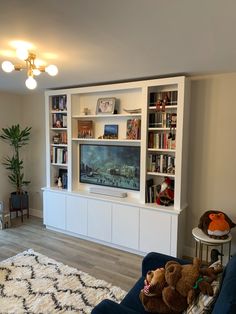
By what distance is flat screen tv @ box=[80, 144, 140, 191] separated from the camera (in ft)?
12.1

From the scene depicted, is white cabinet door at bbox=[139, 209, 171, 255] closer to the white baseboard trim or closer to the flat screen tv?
the flat screen tv

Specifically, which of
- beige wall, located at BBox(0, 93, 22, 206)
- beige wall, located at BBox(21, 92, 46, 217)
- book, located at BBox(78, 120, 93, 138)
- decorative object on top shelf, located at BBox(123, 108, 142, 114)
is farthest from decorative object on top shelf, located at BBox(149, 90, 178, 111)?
beige wall, located at BBox(0, 93, 22, 206)

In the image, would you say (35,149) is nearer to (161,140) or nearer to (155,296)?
(161,140)

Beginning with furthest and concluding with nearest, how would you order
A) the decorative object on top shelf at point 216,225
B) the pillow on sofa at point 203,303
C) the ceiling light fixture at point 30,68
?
the decorative object on top shelf at point 216,225
the ceiling light fixture at point 30,68
the pillow on sofa at point 203,303

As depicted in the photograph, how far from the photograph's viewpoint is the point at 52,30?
1.82 m

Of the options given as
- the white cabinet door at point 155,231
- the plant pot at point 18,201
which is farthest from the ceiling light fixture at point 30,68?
the plant pot at point 18,201

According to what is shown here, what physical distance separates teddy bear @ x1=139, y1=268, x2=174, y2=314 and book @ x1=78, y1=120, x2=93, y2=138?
2.67 metres

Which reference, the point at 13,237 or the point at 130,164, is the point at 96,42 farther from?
the point at 13,237

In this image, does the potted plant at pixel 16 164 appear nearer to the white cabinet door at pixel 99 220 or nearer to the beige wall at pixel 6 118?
the beige wall at pixel 6 118

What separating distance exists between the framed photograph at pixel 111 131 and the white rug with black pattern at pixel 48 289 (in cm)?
187

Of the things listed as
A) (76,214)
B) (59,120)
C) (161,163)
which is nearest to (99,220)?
(76,214)

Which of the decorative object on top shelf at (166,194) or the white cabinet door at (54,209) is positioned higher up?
the decorative object on top shelf at (166,194)

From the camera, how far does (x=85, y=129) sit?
4.07 meters

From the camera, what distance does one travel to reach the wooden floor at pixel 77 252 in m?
3.01
